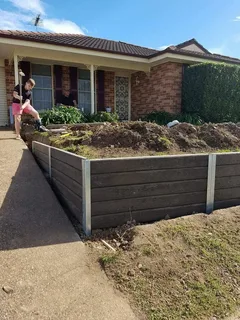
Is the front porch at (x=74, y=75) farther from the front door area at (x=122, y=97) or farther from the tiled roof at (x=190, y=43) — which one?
the tiled roof at (x=190, y=43)

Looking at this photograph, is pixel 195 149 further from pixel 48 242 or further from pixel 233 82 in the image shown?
pixel 233 82

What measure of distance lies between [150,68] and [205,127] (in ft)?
24.6

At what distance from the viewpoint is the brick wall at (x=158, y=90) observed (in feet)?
34.8

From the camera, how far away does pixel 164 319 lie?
1982mm

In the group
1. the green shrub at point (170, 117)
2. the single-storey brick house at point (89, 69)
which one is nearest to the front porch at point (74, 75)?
the single-storey brick house at point (89, 69)

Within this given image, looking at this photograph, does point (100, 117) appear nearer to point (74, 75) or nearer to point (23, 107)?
point (74, 75)

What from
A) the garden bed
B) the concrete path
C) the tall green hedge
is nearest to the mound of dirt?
the garden bed

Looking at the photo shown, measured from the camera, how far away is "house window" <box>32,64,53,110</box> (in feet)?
36.4

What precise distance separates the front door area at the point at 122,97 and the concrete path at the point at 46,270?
33.8 ft

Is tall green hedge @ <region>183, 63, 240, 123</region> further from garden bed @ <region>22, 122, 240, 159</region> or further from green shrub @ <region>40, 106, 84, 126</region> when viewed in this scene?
garden bed @ <region>22, 122, 240, 159</region>

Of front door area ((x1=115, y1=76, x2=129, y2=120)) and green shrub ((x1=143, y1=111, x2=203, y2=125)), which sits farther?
front door area ((x1=115, y1=76, x2=129, y2=120))

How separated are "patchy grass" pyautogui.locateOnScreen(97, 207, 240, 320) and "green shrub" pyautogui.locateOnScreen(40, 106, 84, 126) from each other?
544 cm

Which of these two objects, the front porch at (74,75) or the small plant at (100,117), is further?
the front porch at (74,75)

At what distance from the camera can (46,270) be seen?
2.32m
